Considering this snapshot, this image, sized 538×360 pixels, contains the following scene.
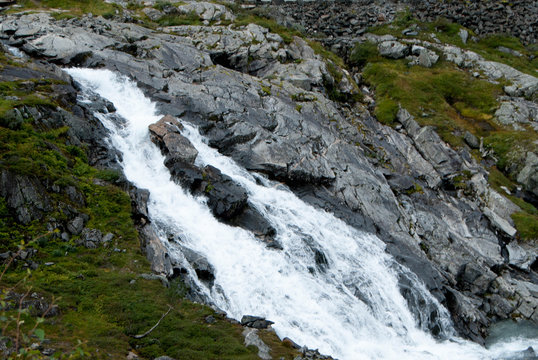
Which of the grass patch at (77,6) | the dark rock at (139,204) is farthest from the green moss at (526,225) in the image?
the grass patch at (77,6)

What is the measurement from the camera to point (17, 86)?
2541 centimetres

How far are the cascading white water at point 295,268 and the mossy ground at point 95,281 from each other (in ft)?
8.61

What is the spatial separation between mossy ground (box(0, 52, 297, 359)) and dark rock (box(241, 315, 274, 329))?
0.82 meters

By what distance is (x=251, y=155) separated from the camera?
3041 cm

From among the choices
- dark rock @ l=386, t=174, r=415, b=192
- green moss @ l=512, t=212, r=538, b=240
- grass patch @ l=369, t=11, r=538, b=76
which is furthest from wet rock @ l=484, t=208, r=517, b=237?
grass patch @ l=369, t=11, r=538, b=76

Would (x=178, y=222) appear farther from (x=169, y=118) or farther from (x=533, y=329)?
(x=533, y=329)

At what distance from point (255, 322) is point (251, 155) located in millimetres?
16007

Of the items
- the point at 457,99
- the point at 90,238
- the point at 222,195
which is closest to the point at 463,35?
the point at 457,99

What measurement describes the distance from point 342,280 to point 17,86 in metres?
25.2

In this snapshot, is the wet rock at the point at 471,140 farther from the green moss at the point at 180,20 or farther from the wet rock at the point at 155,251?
the green moss at the point at 180,20

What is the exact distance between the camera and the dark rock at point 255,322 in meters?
16.6

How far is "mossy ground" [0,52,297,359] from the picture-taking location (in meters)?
12.2

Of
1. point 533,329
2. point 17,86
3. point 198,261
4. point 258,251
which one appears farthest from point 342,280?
point 17,86

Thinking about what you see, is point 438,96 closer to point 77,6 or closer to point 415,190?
point 415,190
